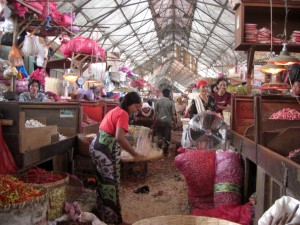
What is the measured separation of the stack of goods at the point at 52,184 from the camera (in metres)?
3.34

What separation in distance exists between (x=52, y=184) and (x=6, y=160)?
0.53 m

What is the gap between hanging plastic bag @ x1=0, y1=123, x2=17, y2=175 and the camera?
10.0ft

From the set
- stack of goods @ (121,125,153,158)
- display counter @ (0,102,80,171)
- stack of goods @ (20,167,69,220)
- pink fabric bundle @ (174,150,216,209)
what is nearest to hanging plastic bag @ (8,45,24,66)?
display counter @ (0,102,80,171)

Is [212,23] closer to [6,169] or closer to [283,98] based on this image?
[283,98]

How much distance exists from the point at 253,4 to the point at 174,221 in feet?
16.2

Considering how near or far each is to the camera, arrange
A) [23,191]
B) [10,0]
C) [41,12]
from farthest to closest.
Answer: [41,12]
[10,0]
[23,191]

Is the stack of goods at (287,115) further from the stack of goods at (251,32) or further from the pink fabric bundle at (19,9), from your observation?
the pink fabric bundle at (19,9)

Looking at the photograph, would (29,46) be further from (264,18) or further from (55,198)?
(264,18)

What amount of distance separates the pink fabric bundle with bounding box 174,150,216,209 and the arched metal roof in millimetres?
5635

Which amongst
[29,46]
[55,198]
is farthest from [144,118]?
[55,198]

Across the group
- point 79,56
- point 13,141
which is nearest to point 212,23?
point 79,56

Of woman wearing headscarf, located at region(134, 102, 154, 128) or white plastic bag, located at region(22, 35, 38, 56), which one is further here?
woman wearing headscarf, located at region(134, 102, 154, 128)

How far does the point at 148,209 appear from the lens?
17.0 feet

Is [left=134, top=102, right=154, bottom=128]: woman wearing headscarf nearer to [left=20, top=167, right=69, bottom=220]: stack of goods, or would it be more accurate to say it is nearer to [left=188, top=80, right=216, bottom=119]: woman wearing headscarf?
[left=188, top=80, right=216, bottom=119]: woman wearing headscarf
